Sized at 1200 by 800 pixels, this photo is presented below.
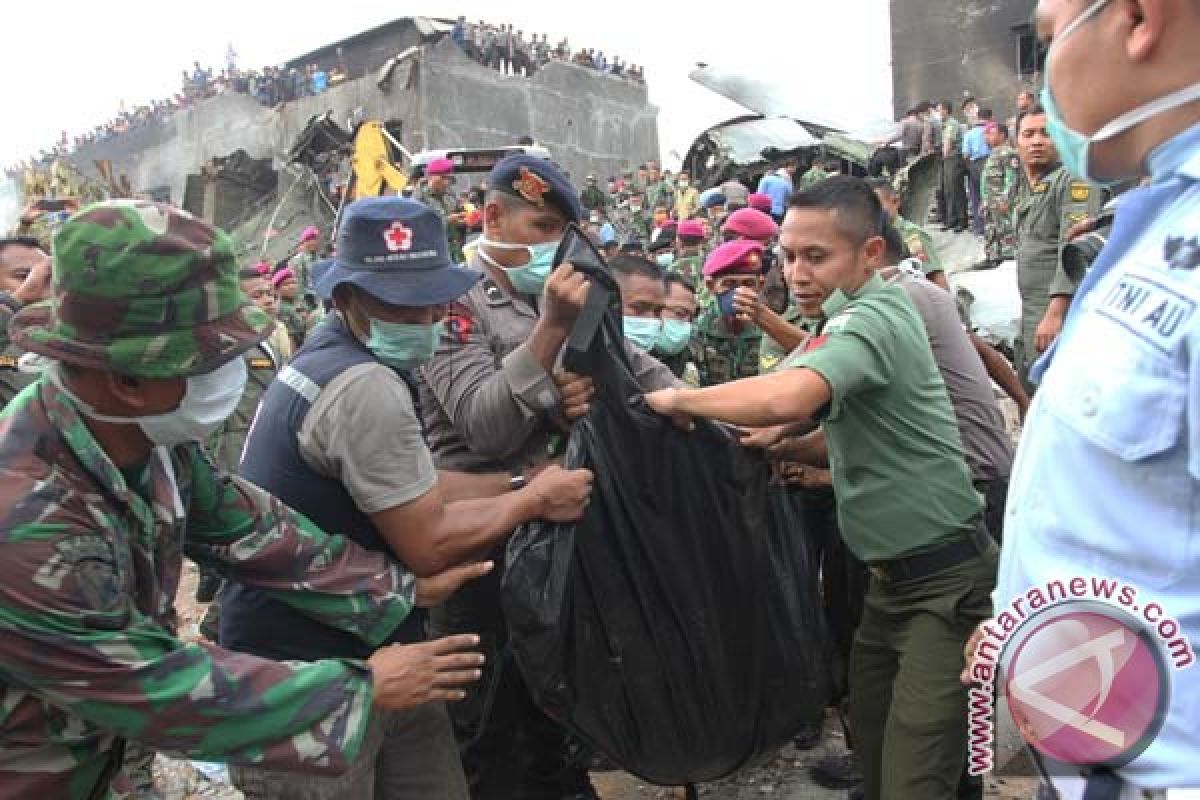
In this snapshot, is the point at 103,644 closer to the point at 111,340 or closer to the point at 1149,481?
the point at 111,340

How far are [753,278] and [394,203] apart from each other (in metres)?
3.21

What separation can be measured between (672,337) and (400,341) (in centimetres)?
235

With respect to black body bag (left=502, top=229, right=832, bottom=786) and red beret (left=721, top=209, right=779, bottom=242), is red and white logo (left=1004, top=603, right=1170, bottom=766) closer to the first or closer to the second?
black body bag (left=502, top=229, right=832, bottom=786)

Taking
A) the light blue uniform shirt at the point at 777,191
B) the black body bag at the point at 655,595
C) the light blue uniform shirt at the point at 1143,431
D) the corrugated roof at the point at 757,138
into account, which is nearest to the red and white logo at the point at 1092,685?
the light blue uniform shirt at the point at 1143,431

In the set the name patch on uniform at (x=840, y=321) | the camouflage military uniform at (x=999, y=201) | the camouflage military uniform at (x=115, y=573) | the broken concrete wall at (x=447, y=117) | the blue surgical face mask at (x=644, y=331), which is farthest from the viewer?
the broken concrete wall at (x=447, y=117)

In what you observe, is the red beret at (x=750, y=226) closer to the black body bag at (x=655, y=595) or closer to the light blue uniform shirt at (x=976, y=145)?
the black body bag at (x=655, y=595)

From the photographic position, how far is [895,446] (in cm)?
236

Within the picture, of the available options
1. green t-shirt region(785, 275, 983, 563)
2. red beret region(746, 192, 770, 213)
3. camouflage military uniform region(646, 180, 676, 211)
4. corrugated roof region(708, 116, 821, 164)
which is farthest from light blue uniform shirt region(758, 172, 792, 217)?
green t-shirt region(785, 275, 983, 563)

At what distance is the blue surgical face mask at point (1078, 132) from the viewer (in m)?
0.97

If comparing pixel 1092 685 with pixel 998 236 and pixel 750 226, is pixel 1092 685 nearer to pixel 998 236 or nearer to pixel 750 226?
pixel 750 226

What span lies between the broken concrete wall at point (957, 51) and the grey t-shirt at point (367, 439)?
71.1 ft

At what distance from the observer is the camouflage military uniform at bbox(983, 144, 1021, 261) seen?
10594 mm

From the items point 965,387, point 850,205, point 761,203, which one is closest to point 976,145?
point 761,203

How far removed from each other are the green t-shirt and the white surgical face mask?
1339 millimetres
